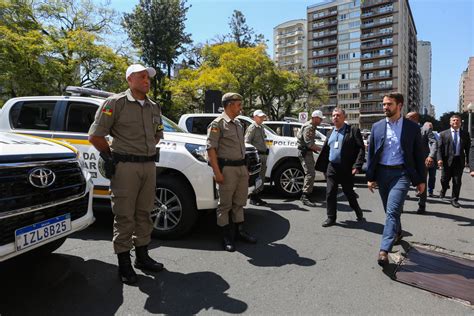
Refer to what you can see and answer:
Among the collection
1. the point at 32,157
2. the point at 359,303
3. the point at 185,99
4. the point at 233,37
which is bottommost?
the point at 359,303

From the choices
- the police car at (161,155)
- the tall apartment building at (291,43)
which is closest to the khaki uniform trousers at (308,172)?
the police car at (161,155)

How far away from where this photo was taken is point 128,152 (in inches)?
127

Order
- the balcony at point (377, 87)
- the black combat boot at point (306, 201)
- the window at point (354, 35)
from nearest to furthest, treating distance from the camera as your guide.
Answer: the black combat boot at point (306, 201) → the balcony at point (377, 87) → the window at point (354, 35)

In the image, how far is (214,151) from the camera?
13.2 ft

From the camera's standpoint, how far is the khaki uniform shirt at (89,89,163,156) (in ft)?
10.3

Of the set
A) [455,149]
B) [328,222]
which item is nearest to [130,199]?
[328,222]

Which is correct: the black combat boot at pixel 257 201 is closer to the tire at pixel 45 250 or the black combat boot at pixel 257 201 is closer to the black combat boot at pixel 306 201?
the black combat boot at pixel 306 201

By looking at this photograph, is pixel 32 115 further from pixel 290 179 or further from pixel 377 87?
pixel 377 87

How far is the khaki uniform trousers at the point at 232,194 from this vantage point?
4105mm

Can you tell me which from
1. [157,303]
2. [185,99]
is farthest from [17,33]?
[157,303]

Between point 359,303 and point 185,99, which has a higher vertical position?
point 185,99

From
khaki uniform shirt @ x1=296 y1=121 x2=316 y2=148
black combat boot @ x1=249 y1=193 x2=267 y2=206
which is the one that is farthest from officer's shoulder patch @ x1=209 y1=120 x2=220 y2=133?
khaki uniform shirt @ x1=296 y1=121 x2=316 y2=148

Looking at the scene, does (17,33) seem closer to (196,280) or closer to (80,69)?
(80,69)

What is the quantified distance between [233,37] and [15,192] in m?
45.3
